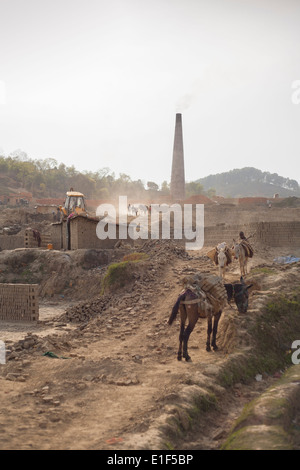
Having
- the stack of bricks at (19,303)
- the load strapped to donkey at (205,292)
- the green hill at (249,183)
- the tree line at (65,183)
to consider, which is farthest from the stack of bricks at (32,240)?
the green hill at (249,183)

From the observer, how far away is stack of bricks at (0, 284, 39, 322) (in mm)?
15250

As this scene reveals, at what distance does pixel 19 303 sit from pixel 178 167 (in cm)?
3714

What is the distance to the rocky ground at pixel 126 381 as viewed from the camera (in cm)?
629

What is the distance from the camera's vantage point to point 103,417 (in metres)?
6.80

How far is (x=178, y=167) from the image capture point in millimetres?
50625

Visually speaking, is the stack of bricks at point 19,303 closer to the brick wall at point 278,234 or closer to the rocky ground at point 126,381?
the rocky ground at point 126,381

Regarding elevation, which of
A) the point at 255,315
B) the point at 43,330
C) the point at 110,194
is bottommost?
the point at 43,330

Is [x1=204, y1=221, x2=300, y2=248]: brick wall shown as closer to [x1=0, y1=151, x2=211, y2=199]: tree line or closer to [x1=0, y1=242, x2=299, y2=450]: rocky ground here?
[x1=0, y1=242, x2=299, y2=450]: rocky ground

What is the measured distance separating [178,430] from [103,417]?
1103 mm

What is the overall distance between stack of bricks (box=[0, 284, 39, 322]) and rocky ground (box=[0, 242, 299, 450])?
0.76m

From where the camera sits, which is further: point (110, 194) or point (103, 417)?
point (110, 194)

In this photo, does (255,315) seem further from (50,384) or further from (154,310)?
(50,384)

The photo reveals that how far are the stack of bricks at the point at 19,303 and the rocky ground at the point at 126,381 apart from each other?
764 millimetres
